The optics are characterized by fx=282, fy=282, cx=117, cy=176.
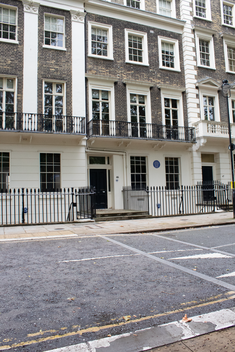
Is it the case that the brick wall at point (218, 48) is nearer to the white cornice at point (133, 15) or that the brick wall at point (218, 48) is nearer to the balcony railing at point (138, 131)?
the white cornice at point (133, 15)

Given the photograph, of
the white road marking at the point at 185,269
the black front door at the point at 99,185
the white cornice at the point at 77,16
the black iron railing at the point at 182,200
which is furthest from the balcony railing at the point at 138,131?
the white road marking at the point at 185,269

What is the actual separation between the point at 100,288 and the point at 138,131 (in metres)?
14.0

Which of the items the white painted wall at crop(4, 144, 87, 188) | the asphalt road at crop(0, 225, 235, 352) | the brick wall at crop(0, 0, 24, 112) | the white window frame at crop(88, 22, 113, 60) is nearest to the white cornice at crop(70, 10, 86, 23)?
the white window frame at crop(88, 22, 113, 60)

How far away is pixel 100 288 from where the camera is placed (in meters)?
4.13

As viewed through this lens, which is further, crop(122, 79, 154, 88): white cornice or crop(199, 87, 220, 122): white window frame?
crop(199, 87, 220, 122): white window frame

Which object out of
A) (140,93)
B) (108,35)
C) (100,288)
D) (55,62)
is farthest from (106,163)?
(100,288)

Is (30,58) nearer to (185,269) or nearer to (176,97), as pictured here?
(176,97)

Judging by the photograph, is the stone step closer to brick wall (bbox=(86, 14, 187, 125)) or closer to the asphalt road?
the asphalt road

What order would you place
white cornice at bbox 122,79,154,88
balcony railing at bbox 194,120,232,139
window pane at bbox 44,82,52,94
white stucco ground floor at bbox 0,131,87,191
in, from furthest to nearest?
balcony railing at bbox 194,120,232,139
white cornice at bbox 122,79,154,88
window pane at bbox 44,82,52,94
white stucco ground floor at bbox 0,131,87,191

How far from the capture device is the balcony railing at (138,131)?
53.9ft

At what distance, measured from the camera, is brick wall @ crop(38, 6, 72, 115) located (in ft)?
51.3

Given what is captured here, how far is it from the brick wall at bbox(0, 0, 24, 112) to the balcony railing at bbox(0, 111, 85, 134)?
64cm

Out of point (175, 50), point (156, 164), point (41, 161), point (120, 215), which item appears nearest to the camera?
point (120, 215)

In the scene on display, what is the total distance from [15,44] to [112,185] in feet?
31.1
